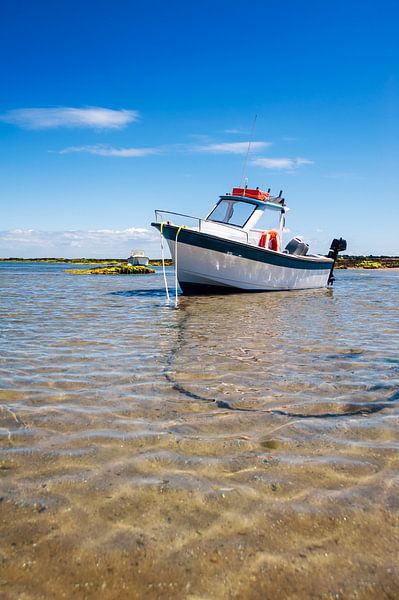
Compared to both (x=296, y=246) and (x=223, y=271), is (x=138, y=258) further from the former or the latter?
(x=223, y=271)

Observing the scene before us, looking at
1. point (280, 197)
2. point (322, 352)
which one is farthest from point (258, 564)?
point (280, 197)

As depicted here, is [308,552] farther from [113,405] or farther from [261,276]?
[261,276]

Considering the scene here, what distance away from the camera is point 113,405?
13.0 feet

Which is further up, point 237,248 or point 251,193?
point 251,193

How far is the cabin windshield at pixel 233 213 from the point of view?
1744cm

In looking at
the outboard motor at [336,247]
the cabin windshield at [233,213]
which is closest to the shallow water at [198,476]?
the cabin windshield at [233,213]

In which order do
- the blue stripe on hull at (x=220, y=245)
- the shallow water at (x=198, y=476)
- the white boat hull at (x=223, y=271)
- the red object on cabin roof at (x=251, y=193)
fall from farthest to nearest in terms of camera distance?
the red object on cabin roof at (x=251, y=193) < the white boat hull at (x=223, y=271) < the blue stripe on hull at (x=220, y=245) < the shallow water at (x=198, y=476)

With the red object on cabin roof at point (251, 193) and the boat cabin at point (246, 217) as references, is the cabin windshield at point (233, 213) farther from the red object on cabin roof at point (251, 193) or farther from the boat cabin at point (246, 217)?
the red object on cabin roof at point (251, 193)

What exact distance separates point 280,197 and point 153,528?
730 inches

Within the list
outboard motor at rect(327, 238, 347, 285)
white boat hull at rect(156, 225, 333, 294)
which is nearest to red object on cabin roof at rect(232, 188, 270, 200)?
white boat hull at rect(156, 225, 333, 294)

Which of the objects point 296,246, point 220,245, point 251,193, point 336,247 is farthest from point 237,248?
point 336,247

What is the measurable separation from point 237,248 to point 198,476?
13456mm

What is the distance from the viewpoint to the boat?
50.4ft

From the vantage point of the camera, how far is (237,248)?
1571 cm
